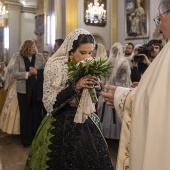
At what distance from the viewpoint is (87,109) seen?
6.26ft

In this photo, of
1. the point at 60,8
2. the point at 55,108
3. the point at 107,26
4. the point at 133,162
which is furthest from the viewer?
the point at 107,26

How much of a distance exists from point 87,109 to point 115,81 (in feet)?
7.92

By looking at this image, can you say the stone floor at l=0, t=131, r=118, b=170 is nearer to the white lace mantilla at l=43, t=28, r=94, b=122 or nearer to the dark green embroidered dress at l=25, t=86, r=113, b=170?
the dark green embroidered dress at l=25, t=86, r=113, b=170

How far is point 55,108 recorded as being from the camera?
2062 mm

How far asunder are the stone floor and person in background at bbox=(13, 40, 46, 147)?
227 millimetres

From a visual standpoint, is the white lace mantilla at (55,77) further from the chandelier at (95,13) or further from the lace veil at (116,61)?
the chandelier at (95,13)

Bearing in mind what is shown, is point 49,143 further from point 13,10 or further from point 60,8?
point 13,10

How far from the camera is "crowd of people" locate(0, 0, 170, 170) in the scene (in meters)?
1.01

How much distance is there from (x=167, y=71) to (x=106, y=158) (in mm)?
1211

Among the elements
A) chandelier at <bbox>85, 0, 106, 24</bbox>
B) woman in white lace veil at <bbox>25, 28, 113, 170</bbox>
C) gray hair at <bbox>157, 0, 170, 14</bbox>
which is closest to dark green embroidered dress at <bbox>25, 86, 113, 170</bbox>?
woman in white lace veil at <bbox>25, 28, 113, 170</bbox>

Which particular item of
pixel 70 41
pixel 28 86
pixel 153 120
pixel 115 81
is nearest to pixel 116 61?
pixel 115 81

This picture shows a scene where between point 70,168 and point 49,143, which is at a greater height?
point 49,143

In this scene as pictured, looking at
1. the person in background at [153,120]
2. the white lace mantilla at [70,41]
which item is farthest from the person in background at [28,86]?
the person in background at [153,120]

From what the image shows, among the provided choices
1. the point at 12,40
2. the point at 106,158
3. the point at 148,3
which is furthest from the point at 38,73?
the point at 12,40
